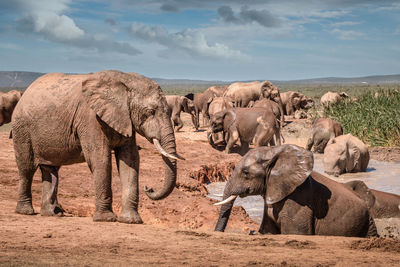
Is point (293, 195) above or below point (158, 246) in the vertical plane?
above

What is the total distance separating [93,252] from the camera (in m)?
6.34

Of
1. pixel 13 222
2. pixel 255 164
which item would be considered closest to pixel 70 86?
pixel 13 222

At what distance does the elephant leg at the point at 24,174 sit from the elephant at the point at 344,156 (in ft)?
29.3

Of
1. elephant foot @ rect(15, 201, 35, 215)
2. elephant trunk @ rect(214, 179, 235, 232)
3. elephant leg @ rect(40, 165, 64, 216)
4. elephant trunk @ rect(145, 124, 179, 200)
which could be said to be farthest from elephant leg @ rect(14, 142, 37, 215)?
elephant trunk @ rect(214, 179, 235, 232)

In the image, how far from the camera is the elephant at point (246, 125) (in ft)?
63.4

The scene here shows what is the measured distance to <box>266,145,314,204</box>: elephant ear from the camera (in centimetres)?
779

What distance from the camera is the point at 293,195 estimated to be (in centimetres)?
790

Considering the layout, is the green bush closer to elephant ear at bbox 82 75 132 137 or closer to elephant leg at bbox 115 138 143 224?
elephant leg at bbox 115 138 143 224

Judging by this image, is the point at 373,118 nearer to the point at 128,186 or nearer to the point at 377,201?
the point at 377,201

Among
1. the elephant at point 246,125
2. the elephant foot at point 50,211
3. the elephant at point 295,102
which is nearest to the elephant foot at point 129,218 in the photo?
the elephant foot at point 50,211

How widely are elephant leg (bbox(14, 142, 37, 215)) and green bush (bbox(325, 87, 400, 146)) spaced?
47.1 ft

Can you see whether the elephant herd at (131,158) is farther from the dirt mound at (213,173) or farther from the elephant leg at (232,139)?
the elephant leg at (232,139)

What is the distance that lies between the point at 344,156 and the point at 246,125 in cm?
434

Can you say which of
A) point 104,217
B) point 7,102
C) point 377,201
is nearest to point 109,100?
point 104,217
